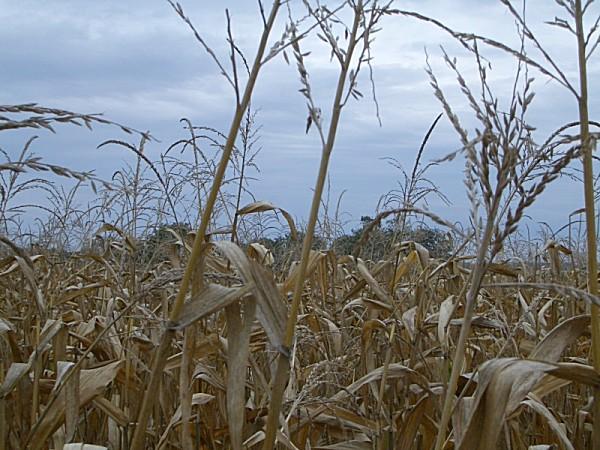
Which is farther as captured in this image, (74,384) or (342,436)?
(342,436)

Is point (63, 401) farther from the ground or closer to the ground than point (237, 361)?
closer to the ground

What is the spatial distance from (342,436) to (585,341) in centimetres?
159

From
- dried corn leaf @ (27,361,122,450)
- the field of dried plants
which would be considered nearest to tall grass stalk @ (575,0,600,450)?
the field of dried plants

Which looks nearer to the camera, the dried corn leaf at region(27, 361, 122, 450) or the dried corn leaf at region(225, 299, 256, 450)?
the dried corn leaf at region(225, 299, 256, 450)

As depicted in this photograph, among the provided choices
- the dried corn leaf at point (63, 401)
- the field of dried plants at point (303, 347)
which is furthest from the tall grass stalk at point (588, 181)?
the dried corn leaf at point (63, 401)

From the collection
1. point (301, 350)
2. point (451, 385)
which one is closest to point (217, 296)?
point (451, 385)

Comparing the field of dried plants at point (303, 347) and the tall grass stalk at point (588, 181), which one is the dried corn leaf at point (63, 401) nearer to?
the field of dried plants at point (303, 347)

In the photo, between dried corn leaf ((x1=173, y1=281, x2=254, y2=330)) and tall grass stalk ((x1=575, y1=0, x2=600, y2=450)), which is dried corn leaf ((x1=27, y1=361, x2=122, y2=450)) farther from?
tall grass stalk ((x1=575, y1=0, x2=600, y2=450))

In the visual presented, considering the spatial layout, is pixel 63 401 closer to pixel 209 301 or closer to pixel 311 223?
pixel 209 301

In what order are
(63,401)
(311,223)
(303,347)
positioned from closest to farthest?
(311,223) < (63,401) < (303,347)

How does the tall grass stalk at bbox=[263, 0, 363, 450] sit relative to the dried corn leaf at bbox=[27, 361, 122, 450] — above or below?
above

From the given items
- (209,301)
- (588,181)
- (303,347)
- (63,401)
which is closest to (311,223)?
(209,301)

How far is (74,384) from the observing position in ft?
5.31

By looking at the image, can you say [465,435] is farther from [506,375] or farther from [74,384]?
[74,384]
